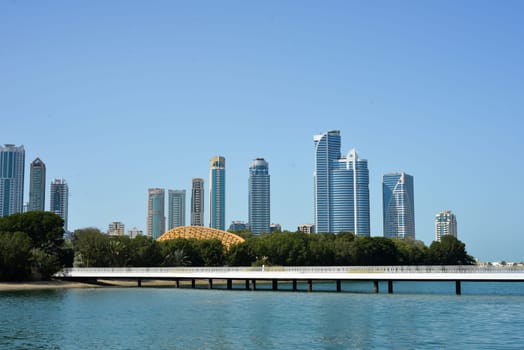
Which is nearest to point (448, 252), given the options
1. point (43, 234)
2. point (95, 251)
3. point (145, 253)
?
point (145, 253)

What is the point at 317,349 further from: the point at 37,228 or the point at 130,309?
the point at 37,228

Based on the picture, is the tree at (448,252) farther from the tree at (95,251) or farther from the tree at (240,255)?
the tree at (95,251)

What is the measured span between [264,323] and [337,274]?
33.9 meters

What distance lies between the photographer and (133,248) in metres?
134

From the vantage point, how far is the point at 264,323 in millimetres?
56000

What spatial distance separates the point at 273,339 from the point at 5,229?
82.3 m

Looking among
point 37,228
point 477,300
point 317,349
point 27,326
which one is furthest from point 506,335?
point 37,228

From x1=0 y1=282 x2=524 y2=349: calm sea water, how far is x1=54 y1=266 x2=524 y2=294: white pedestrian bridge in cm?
271

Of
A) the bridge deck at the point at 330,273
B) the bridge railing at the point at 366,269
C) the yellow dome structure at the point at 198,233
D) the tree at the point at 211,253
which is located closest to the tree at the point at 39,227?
the bridge deck at the point at 330,273

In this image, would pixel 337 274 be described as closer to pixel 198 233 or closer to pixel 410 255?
pixel 410 255

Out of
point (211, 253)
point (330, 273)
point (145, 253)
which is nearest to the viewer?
point (330, 273)

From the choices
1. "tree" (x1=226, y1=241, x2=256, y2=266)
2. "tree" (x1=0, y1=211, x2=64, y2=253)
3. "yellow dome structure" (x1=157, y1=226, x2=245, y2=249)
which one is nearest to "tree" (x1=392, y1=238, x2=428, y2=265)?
"tree" (x1=226, y1=241, x2=256, y2=266)

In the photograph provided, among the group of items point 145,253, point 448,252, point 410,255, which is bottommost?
point 410,255

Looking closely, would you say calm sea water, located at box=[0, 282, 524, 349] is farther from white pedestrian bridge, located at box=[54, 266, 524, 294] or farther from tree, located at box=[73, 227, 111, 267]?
tree, located at box=[73, 227, 111, 267]
